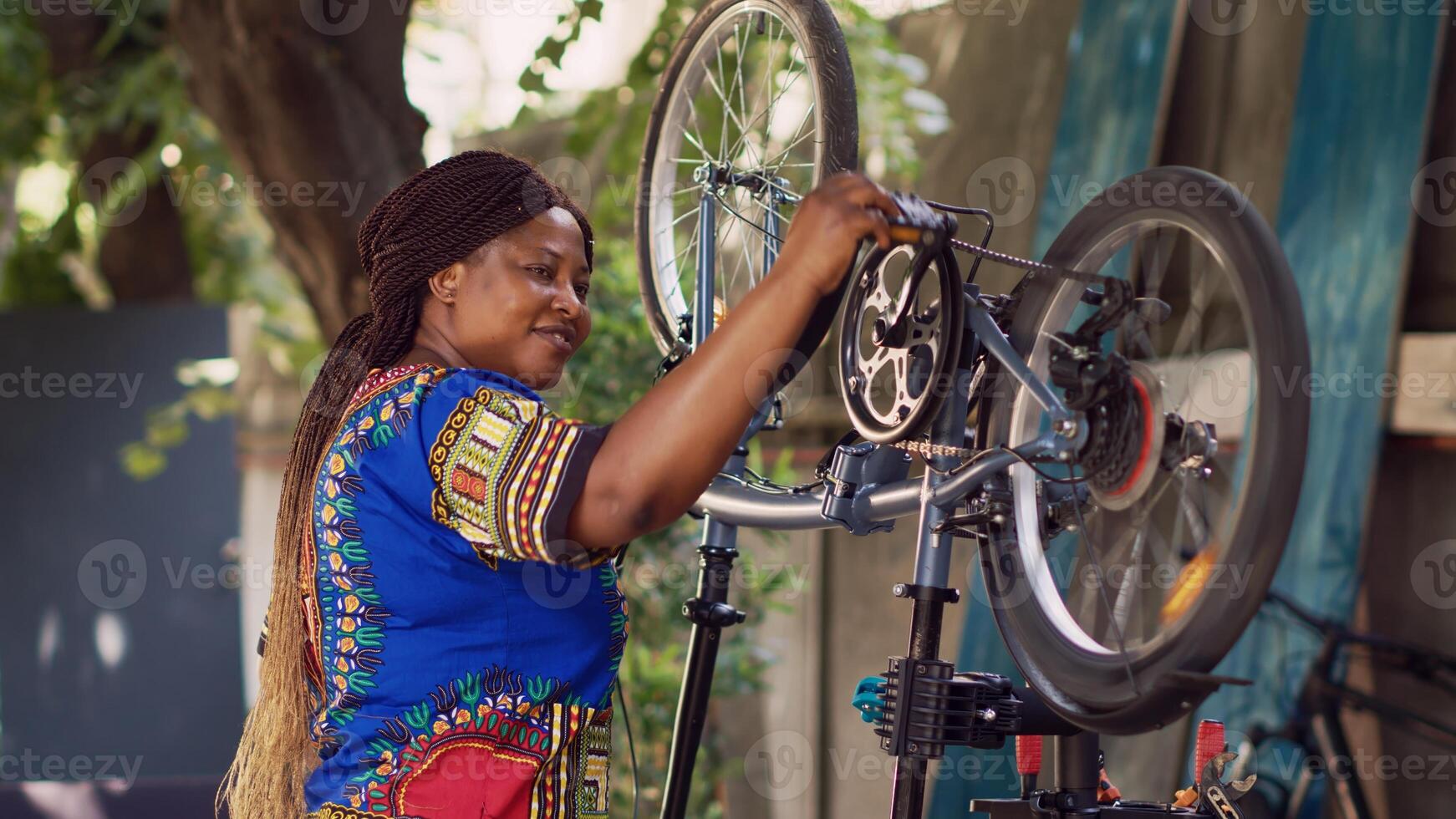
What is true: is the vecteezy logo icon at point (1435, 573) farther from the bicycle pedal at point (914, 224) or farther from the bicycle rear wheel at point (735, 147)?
the bicycle pedal at point (914, 224)

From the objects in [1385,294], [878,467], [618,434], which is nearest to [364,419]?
[618,434]

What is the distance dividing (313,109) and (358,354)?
73.6 inches

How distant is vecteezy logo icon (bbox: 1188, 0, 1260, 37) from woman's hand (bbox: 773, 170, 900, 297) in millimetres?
2313

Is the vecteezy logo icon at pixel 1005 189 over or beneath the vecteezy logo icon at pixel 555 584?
over

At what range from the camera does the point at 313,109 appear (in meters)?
3.10

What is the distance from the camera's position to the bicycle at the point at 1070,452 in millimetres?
955

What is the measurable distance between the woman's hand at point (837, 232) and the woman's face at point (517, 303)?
1.30ft

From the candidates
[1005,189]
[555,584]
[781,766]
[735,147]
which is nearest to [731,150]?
[735,147]

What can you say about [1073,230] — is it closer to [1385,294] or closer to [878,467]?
[878,467]

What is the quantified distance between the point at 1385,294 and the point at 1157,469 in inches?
68.9
